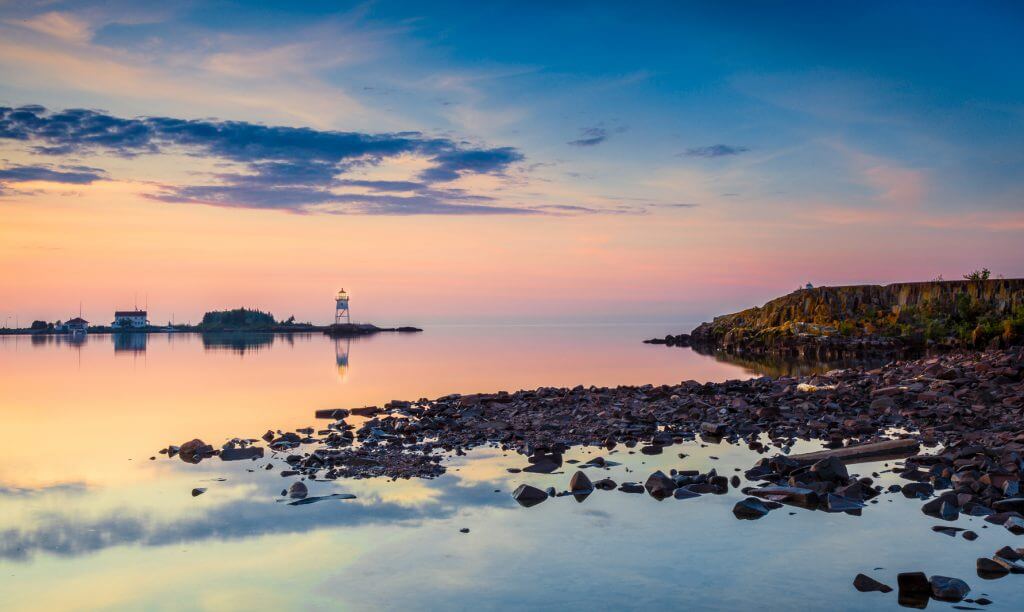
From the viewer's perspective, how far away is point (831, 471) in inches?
485

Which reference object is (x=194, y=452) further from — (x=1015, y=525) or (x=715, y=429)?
(x=1015, y=525)

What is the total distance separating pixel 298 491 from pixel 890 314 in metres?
70.7

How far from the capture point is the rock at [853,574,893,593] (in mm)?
8086

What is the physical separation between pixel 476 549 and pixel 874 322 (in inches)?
2731

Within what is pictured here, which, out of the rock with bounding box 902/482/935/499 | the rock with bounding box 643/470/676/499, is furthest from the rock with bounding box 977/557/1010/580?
the rock with bounding box 643/470/676/499

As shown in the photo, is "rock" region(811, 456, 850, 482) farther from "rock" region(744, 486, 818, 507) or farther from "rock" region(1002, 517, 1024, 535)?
"rock" region(1002, 517, 1024, 535)

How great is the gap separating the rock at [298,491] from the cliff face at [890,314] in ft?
176

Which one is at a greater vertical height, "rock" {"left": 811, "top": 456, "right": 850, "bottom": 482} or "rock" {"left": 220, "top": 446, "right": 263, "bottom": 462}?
"rock" {"left": 811, "top": 456, "right": 850, "bottom": 482}

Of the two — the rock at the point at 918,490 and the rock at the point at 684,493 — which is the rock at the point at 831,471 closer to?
the rock at the point at 918,490

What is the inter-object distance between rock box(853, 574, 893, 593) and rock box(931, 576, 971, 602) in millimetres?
467

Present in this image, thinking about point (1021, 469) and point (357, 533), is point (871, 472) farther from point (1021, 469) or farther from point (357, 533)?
point (357, 533)

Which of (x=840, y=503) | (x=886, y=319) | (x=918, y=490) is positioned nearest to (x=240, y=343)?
(x=886, y=319)

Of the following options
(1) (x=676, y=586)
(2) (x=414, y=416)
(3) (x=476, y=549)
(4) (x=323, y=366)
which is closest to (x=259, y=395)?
(2) (x=414, y=416)

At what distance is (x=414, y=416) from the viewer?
2220cm
